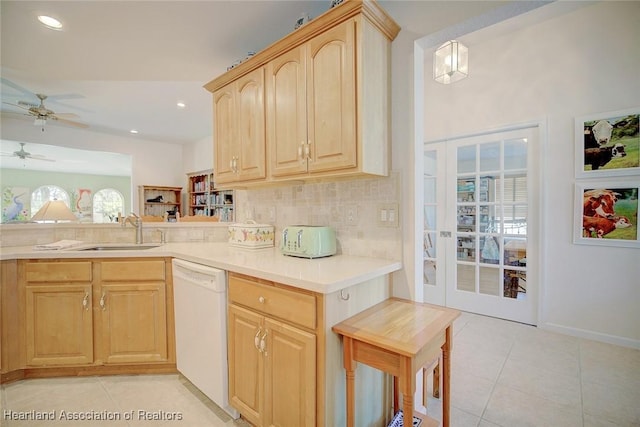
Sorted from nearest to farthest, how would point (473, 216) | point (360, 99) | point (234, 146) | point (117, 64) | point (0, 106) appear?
point (360, 99)
point (234, 146)
point (117, 64)
point (473, 216)
point (0, 106)

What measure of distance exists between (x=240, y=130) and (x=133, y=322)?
154 centimetres

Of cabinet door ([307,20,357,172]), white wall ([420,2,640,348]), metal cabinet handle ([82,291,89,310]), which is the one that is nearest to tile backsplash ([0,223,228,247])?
metal cabinet handle ([82,291,89,310])

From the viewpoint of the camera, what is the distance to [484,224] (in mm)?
3174

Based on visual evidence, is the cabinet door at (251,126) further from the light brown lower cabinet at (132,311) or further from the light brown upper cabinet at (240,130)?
the light brown lower cabinet at (132,311)

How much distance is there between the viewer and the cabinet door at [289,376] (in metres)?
1.24

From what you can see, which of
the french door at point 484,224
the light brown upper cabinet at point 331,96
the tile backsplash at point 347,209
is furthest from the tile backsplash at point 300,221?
the french door at point 484,224

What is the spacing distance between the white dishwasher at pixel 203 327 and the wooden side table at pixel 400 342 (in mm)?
774

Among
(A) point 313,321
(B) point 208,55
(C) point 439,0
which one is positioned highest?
(B) point 208,55

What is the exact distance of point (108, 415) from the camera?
1.73 meters

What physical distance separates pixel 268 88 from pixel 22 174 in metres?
10.5

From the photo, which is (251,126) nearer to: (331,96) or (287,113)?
(287,113)

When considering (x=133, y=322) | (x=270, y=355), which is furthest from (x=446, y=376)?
(x=133, y=322)

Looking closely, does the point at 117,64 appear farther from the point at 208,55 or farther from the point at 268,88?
the point at 268,88

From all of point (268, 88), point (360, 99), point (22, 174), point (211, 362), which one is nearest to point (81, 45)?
point (268, 88)
